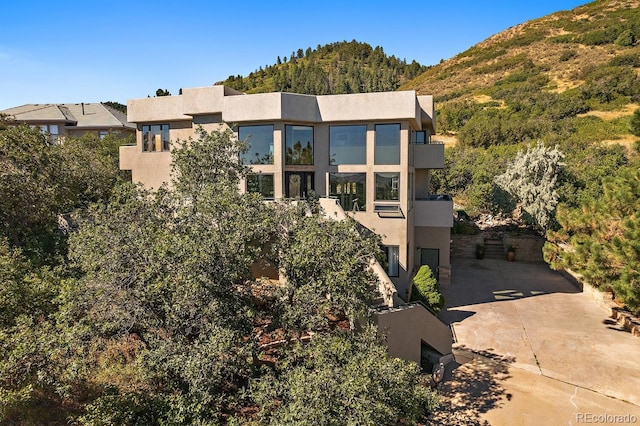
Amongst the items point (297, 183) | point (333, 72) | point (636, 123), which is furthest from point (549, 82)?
point (297, 183)

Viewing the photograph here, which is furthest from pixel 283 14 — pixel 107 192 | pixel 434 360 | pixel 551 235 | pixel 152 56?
pixel 434 360

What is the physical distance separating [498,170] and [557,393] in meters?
29.4

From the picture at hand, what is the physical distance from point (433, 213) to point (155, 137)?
1570cm

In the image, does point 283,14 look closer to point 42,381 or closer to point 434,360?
point 434,360

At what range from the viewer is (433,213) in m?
21.5

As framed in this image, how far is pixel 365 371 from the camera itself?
26.8 feet

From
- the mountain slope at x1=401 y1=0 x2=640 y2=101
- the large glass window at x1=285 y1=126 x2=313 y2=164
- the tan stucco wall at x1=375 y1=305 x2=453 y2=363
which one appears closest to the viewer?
the tan stucco wall at x1=375 y1=305 x2=453 y2=363

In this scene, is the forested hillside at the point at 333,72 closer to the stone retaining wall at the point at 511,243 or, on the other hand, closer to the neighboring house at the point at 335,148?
the stone retaining wall at the point at 511,243

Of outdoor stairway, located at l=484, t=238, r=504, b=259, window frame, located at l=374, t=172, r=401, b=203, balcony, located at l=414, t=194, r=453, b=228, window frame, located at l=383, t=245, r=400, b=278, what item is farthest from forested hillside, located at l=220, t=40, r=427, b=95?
window frame, located at l=383, t=245, r=400, b=278

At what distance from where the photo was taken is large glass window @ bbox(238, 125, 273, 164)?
18594mm

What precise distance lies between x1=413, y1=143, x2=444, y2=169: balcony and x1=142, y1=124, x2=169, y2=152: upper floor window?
45.3 feet

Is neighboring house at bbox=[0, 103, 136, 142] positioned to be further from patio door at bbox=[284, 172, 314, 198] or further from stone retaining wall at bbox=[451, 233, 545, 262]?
stone retaining wall at bbox=[451, 233, 545, 262]

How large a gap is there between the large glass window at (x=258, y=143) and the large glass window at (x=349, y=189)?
3185 mm

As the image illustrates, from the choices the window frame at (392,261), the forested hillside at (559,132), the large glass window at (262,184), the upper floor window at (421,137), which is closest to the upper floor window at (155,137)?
the large glass window at (262,184)
